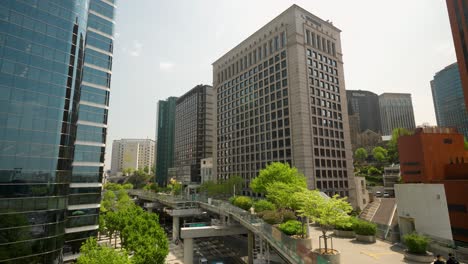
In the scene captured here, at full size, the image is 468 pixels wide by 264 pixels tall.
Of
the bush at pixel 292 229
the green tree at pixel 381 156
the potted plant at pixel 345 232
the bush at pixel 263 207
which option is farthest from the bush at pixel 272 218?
the green tree at pixel 381 156

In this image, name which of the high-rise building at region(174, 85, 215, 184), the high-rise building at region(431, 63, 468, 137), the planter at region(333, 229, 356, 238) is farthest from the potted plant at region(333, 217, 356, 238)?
the high-rise building at region(431, 63, 468, 137)

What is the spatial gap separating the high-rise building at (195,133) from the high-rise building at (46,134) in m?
85.6

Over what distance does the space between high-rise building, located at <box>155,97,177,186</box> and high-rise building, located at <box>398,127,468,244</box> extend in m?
142

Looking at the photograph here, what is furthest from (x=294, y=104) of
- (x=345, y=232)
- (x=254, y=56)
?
(x=345, y=232)

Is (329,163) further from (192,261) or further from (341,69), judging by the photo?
(192,261)

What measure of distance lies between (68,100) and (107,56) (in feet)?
48.1

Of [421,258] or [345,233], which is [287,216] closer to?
[345,233]

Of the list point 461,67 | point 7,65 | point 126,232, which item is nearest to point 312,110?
point 461,67

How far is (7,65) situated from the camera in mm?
33219

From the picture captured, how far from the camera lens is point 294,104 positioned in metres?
66.2

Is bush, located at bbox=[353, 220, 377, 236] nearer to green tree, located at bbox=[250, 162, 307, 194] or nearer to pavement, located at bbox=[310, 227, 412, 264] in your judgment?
pavement, located at bbox=[310, 227, 412, 264]

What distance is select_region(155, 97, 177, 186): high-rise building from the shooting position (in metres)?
168

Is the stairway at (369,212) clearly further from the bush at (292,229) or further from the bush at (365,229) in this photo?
the bush at (292,229)

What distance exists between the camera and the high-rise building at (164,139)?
16757 cm
